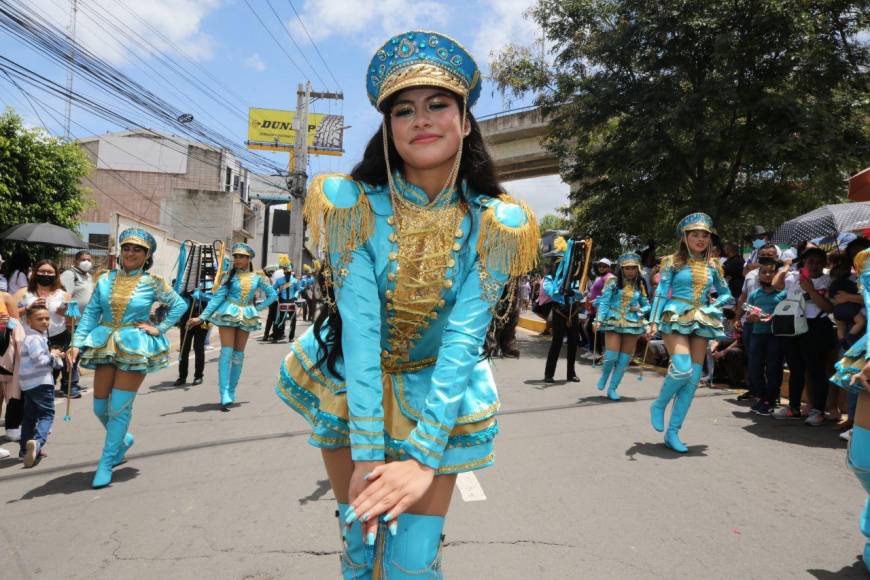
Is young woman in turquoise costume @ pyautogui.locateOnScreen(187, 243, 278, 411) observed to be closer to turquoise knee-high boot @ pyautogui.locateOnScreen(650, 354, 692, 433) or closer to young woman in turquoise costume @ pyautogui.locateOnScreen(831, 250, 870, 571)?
turquoise knee-high boot @ pyautogui.locateOnScreen(650, 354, 692, 433)

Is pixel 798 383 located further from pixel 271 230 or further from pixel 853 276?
pixel 271 230

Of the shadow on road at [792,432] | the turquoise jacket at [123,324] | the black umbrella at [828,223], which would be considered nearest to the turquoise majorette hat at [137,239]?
the turquoise jacket at [123,324]

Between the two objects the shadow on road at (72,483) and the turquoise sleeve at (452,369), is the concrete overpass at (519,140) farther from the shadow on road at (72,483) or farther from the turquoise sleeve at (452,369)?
the turquoise sleeve at (452,369)

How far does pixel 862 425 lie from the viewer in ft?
10.6

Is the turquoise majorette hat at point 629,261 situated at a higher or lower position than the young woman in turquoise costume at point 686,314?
higher

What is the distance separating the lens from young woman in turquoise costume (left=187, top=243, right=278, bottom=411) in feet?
25.5

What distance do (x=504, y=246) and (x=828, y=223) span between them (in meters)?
7.89

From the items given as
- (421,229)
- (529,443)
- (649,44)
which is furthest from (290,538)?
(649,44)

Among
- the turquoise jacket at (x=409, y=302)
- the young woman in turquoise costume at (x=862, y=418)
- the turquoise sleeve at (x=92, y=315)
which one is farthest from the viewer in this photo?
the turquoise sleeve at (x=92, y=315)

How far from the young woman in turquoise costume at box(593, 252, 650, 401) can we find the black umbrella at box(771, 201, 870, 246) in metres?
2.14

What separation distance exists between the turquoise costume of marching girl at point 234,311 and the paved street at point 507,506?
0.85m

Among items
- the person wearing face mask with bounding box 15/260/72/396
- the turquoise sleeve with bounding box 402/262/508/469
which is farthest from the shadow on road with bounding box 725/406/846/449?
the person wearing face mask with bounding box 15/260/72/396

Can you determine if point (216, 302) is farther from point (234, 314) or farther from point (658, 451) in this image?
point (658, 451)

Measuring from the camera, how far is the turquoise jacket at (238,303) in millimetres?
8070
